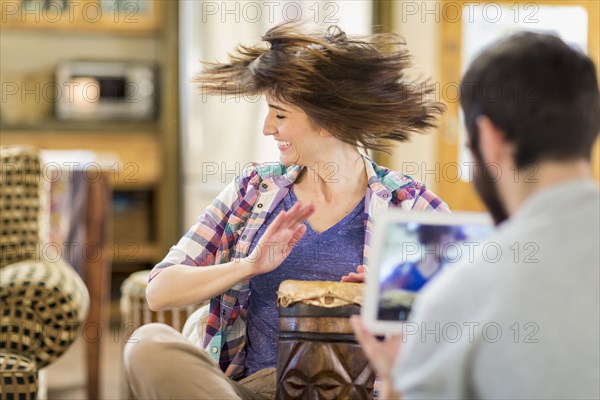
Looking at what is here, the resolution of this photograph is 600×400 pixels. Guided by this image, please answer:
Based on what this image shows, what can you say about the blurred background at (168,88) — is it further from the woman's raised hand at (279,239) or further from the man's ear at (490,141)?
the man's ear at (490,141)

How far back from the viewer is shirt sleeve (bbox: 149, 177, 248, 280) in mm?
2088

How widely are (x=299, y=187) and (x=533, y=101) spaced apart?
108cm

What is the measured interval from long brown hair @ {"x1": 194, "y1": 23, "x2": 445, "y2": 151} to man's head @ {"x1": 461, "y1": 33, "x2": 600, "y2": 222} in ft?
2.92

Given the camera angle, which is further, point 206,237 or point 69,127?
point 69,127

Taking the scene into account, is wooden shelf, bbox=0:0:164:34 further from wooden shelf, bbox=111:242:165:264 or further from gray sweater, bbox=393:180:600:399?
gray sweater, bbox=393:180:600:399

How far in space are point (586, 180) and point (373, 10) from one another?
13.6 ft

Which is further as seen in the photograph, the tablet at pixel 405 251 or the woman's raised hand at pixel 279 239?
the woman's raised hand at pixel 279 239

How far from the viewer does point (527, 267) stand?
1.11m

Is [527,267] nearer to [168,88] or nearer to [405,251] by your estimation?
[405,251]

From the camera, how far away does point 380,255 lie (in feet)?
4.27

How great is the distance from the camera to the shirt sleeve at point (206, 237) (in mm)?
2088

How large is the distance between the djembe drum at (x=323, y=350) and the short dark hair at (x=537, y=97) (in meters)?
0.68

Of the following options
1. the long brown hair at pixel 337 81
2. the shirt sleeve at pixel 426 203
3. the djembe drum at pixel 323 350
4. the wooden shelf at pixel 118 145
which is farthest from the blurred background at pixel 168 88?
the djembe drum at pixel 323 350

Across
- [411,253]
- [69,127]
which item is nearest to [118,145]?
[69,127]
